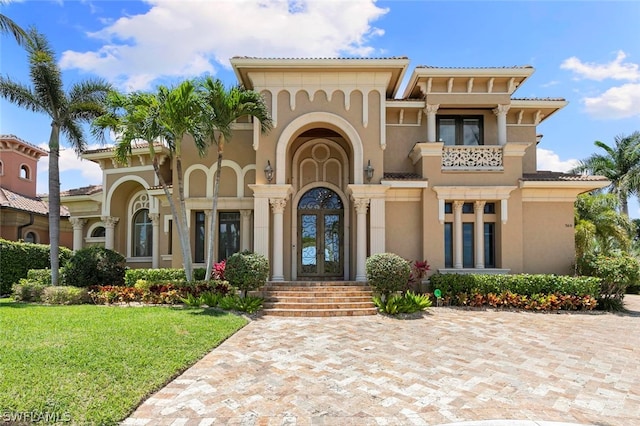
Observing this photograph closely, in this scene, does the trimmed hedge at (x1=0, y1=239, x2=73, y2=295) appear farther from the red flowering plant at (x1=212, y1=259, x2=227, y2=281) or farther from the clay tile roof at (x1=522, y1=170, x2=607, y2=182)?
the clay tile roof at (x1=522, y1=170, x2=607, y2=182)

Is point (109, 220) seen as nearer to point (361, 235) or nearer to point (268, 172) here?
point (268, 172)

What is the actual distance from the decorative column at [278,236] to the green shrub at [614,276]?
35.6 ft

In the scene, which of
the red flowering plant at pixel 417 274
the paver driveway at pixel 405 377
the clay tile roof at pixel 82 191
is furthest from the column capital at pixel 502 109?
the clay tile roof at pixel 82 191

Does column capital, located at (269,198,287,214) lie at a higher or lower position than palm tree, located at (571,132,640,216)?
lower

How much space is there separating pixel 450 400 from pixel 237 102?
10.1 m

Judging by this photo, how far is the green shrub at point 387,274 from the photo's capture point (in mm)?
11508

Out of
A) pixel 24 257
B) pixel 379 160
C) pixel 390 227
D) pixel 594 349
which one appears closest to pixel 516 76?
pixel 379 160

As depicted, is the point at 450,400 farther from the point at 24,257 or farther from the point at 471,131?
the point at 24,257

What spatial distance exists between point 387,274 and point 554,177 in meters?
8.45

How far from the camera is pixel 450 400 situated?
203 inches

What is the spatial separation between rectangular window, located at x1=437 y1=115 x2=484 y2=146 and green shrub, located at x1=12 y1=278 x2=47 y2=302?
15964 mm

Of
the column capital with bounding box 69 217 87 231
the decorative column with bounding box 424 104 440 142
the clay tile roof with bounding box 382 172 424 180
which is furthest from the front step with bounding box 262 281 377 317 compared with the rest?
the column capital with bounding box 69 217 87 231

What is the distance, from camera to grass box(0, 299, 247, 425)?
4.57 metres

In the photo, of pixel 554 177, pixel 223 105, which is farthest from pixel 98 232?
pixel 554 177
